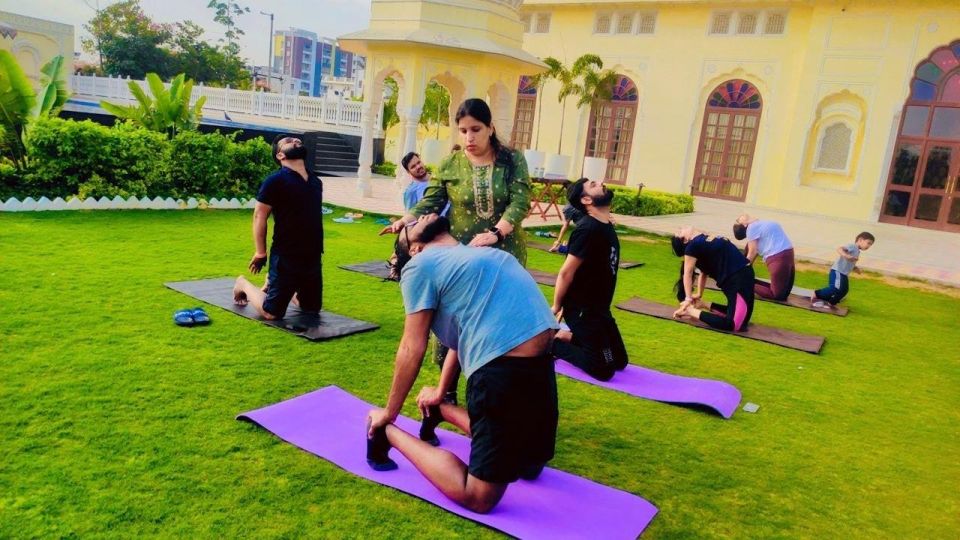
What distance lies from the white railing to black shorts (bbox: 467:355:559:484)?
64.5 feet

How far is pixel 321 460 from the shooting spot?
332 centimetres

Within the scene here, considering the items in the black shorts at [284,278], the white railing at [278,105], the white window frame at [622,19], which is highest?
the white window frame at [622,19]

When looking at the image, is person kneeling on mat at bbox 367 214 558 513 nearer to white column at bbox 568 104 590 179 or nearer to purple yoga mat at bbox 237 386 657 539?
purple yoga mat at bbox 237 386 657 539

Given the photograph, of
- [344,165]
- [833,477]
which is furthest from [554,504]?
[344,165]

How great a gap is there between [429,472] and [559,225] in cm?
1084

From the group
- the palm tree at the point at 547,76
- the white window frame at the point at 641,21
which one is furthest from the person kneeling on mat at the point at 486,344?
the white window frame at the point at 641,21

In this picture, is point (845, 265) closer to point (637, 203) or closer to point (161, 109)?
point (637, 203)

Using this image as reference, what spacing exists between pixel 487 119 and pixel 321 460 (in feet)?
6.45

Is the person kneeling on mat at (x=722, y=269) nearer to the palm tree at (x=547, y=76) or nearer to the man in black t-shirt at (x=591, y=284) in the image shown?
the man in black t-shirt at (x=591, y=284)

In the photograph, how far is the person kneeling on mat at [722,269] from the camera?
20.7 ft

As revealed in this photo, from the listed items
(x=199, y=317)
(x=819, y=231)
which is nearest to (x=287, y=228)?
(x=199, y=317)

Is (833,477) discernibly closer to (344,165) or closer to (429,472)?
(429,472)

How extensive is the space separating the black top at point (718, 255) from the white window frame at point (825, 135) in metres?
15.1

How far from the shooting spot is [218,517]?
108 inches
